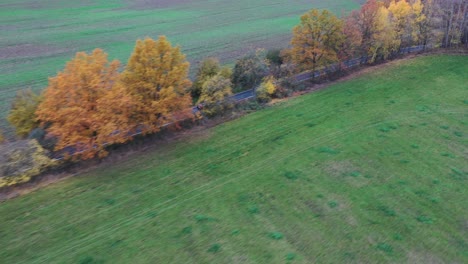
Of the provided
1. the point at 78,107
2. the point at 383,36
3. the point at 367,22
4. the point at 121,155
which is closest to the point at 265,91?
the point at 121,155

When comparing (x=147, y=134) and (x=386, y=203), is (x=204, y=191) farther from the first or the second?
(x=386, y=203)

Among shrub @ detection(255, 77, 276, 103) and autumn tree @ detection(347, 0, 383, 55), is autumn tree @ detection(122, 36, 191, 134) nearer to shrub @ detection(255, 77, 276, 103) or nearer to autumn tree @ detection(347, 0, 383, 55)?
shrub @ detection(255, 77, 276, 103)

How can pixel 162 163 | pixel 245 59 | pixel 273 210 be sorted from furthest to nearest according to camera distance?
pixel 245 59 < pixel 162 163 < pixel 273 210

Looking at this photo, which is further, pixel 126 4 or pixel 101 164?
pixel 126 4

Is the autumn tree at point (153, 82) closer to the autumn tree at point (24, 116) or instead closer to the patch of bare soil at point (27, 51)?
the autumn tree at point (24, 116)

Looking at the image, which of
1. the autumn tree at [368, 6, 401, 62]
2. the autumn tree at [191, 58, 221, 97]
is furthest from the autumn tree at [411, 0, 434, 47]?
the autumn tree at [191, 58, 221, 97]

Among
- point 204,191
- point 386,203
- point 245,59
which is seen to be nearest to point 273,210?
point 204,191
